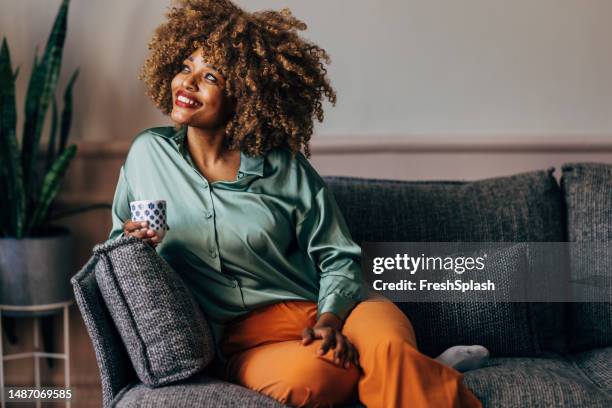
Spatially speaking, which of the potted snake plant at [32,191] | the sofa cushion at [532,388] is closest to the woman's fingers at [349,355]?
the sofa cushion at [532,388]

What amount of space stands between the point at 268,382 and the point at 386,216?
0.71 m

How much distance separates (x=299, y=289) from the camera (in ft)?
5.99

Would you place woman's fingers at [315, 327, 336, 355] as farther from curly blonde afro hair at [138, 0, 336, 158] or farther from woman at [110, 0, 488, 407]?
curly blonde afro hair at [138, 0, 336, 158]

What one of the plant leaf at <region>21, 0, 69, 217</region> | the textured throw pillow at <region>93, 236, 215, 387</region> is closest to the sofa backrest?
the textured throw pillow at <region>93, 236, 215, 387</region>

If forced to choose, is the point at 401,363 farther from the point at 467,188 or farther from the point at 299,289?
the point at 467,188

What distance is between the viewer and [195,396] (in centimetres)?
152

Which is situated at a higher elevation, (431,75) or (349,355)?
(431,75)

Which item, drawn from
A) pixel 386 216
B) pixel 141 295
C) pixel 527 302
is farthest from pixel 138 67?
pixel 527 302

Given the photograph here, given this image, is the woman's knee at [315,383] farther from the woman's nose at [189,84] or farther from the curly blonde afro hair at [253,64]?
the woman's nose at [189,84]

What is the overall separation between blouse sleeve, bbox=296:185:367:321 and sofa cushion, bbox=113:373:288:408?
28 centimetres

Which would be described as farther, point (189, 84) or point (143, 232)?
point (189, 84)

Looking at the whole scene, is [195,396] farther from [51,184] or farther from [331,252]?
[51,184]

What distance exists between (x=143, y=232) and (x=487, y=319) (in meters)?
0.93

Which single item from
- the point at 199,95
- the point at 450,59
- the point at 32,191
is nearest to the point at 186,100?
the point at 199,95
